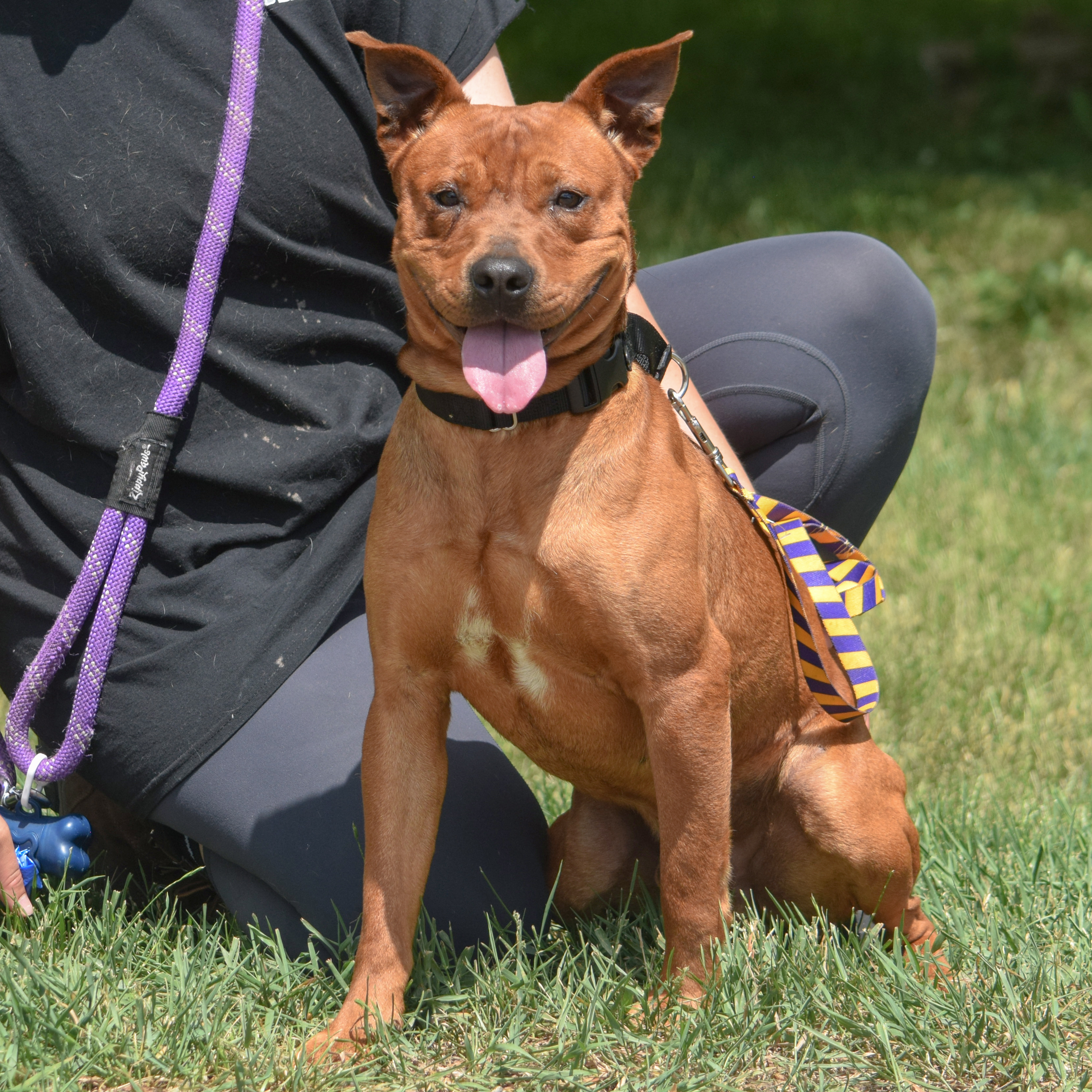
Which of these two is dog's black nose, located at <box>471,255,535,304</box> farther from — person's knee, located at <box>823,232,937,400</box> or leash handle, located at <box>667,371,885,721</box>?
person's knee, located at <box>823,232,937,400</box>

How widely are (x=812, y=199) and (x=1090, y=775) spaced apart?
5572 millimetres

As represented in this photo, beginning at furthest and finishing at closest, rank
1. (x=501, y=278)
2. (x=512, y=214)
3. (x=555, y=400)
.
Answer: (x=555, y=400)
(x=512, y=214)
(x=501, y=278)

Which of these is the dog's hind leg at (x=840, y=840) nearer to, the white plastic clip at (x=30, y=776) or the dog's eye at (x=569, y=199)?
the dog's eye at (x=569, y=199)

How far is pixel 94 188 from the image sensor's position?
8.46 ft

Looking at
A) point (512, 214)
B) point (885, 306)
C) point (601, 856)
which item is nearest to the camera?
point (512, 214)

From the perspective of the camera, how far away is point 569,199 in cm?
222

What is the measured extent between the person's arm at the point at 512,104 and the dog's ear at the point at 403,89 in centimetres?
45

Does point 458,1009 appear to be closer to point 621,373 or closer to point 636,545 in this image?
point 636,545

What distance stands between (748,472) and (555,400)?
112cm

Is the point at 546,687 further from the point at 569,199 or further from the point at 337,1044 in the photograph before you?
the point at 569,199

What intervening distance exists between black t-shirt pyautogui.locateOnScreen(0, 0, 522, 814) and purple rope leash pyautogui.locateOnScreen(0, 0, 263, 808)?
70 mm

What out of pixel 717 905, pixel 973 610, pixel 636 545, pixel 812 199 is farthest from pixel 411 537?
pixel 812 199

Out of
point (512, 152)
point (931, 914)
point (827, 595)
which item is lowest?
point (931, 914)

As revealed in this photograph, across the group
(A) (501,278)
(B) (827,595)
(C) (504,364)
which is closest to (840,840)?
(B) (827,595)
